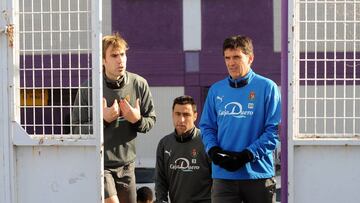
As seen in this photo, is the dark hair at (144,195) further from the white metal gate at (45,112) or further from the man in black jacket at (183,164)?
the white metal gate at (45,112)

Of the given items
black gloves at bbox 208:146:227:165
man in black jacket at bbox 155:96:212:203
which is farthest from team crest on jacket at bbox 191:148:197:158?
black gloves at bbox 208:146:227:165

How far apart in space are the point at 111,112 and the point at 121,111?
13 cm

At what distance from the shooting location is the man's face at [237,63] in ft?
16.3

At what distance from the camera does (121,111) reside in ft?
17.0

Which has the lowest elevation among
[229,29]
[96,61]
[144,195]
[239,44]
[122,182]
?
[144,195]

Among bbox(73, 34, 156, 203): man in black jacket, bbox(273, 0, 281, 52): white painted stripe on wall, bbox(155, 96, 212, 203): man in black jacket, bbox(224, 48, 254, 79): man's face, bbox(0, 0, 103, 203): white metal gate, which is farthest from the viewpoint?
bbox(273, 0, 281, 52): white painted stripe on wall

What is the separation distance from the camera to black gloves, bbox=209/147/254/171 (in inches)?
186

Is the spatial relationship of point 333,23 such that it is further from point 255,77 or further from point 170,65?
point 170,65

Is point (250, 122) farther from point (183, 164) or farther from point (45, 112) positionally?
point (45, 112)

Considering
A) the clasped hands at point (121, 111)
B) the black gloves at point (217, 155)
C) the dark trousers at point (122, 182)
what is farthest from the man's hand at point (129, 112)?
the black gloves at point (217, 155)

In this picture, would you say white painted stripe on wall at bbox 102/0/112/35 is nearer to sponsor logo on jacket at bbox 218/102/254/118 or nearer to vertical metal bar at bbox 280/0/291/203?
sponsor logo on jacket at bbox 218/102/254/118

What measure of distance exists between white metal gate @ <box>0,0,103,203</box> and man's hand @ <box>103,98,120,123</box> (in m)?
0.49

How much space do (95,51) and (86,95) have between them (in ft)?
1.08

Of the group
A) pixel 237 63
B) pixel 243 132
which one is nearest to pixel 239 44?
pixel 237 63
